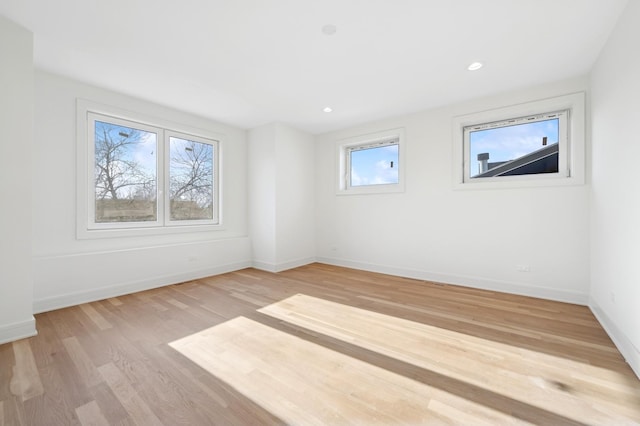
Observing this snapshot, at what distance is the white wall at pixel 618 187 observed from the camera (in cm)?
182

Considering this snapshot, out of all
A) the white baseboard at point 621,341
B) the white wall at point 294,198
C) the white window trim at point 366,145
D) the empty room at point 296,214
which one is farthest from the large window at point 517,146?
the white wall at point 294,198

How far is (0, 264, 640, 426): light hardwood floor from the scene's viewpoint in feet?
4.52

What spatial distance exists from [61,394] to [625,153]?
4.21 m

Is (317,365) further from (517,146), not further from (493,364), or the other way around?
(517,146)

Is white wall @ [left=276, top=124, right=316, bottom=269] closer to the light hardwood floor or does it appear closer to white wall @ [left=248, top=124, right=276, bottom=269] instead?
white wall @ [left=248, top=124, right=276, bottom=269]

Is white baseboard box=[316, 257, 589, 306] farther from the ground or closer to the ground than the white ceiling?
Result: closer to the ground

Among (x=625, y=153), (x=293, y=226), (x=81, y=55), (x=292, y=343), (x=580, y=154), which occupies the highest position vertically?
(x=81, y=55)

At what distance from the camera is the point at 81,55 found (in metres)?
2.56

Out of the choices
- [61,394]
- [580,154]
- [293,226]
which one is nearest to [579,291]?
[580,154]

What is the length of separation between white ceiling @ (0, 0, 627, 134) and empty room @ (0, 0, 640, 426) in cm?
2

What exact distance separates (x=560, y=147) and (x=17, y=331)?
586 centimetres

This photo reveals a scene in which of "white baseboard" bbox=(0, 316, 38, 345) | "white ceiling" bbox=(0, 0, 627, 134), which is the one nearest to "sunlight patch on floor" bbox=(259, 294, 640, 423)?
"white baseboard" bbox=(0, 316, 38, 345)

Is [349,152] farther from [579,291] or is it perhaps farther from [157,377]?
[157,377]

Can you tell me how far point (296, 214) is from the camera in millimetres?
5004
